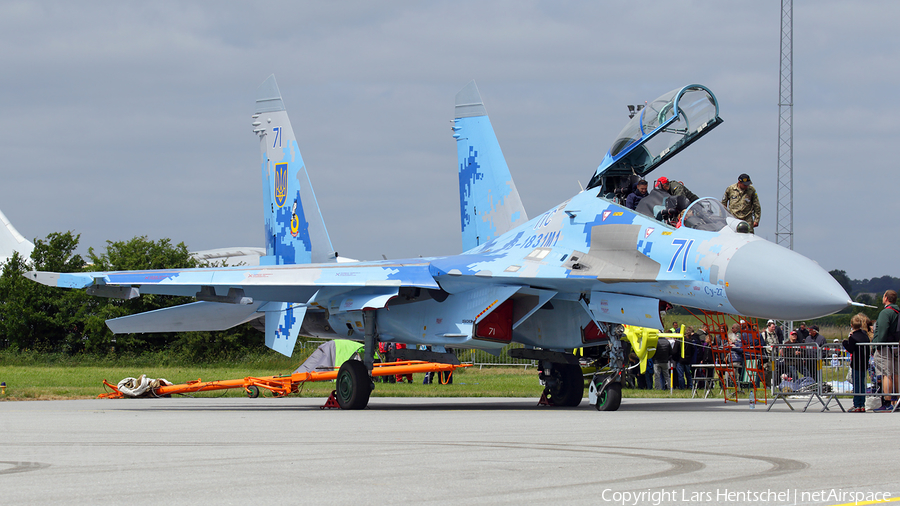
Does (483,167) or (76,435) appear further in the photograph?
(483,167)

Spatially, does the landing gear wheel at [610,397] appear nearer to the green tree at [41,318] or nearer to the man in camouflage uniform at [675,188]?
the man in camouflage uniform at [675,188]

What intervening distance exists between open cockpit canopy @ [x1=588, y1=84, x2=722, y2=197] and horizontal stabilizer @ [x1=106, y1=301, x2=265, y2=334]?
21.3ft

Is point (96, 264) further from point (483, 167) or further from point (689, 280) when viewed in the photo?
point (689, 280)

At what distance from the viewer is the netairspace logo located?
3912mm

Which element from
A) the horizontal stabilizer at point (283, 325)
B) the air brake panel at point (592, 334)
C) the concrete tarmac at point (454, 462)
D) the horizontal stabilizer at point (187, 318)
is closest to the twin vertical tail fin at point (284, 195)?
the horizontal stabilizer at point (187, 318)

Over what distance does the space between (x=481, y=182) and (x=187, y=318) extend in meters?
5.93

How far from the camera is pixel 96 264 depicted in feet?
116

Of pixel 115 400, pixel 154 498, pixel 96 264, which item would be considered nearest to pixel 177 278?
pixel 115 400

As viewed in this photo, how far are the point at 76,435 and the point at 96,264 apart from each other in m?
29.8

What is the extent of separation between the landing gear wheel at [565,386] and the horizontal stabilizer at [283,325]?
163 inches

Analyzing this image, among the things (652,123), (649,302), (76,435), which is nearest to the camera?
(76,435)

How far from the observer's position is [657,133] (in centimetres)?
1135

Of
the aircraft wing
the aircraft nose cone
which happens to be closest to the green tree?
the aircraft wing

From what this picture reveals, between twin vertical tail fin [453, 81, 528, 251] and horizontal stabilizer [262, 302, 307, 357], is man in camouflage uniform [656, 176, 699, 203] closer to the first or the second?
twin vertical tail fin [453, 81, 528, 251]
